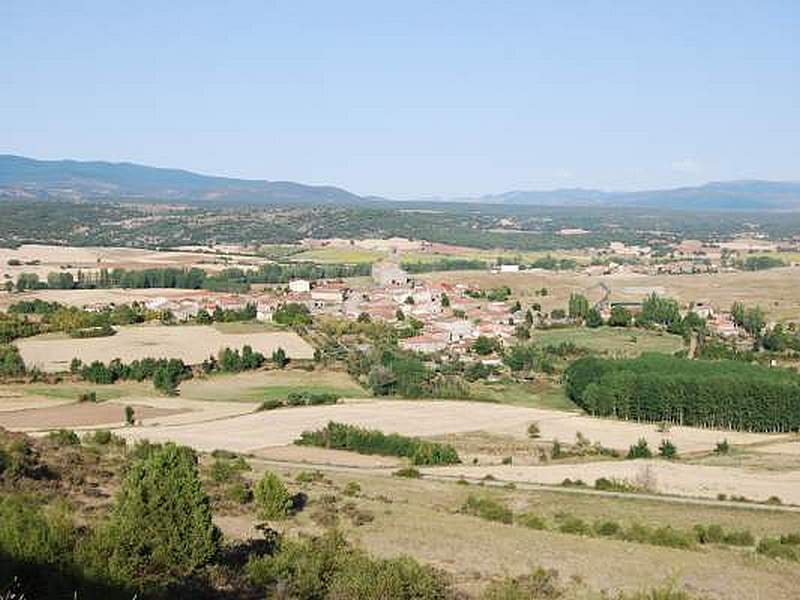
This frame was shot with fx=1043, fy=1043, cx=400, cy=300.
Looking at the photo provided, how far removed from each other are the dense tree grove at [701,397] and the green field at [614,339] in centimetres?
1539

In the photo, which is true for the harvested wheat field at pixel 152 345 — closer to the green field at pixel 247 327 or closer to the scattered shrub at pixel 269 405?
the green field at pixel 247 327

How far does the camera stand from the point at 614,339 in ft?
251

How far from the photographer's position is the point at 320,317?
82.6 meters

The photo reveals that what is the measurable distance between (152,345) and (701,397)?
3363 cm

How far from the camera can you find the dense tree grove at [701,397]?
161 ft

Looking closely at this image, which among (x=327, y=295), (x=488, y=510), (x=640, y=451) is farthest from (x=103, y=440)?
(x=327, y=295)

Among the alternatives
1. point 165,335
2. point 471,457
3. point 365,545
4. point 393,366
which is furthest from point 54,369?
point 365,545

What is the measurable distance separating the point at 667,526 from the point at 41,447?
15923mm

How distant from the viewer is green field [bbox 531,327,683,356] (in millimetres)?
71250

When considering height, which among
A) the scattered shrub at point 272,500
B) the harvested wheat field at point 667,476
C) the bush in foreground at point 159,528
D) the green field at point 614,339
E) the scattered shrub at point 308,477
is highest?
the bush in foreground at point 159,528

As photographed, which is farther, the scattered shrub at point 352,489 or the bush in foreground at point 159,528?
the scattered shrub at point 352,489

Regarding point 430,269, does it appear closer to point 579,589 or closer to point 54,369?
point 54,369

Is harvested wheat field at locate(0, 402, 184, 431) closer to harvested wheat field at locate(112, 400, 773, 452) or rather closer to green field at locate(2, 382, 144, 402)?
green field at locate(2, 382, 144, 402)

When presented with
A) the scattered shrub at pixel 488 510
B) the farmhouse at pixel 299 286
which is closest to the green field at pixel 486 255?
the farmhouse at pixel 299 286
